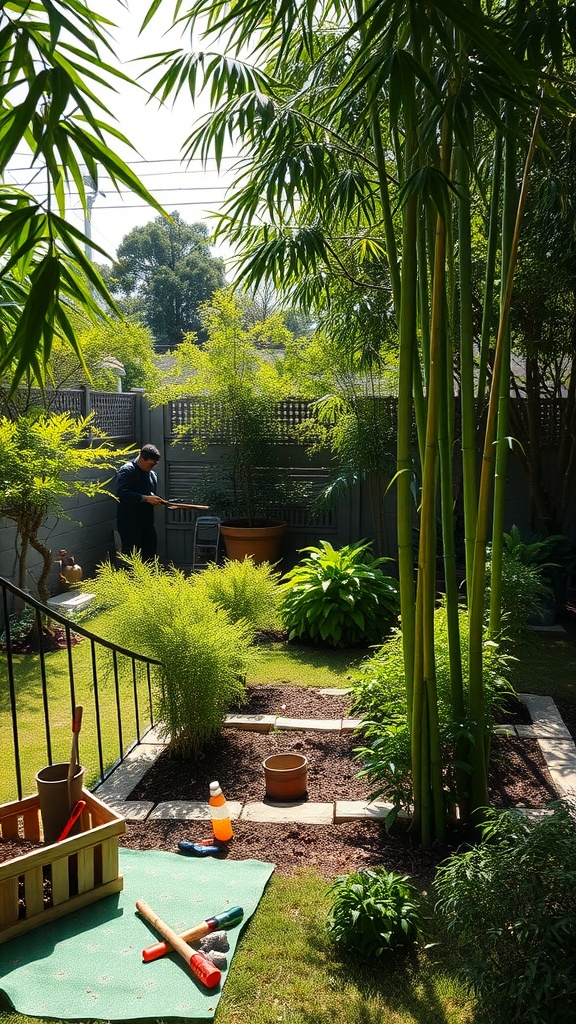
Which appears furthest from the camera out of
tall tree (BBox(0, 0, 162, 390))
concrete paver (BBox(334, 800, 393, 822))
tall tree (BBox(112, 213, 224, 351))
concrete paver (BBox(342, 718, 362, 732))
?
tall tree (BBox(112, 213, 224, 351))

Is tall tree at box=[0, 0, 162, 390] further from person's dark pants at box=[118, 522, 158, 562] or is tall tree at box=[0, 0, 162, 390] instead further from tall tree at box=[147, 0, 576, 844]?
person's dark pants at box=[118, 522, 158, 562]

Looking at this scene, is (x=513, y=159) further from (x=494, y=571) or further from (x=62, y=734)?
(x=62, y=734)

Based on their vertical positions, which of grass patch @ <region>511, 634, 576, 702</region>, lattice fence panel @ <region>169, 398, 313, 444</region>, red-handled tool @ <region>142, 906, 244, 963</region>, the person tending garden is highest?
lattice fence panel @ <region>169, 398, 313, 444</region>

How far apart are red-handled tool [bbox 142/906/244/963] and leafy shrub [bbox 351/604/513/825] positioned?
682 millimetres

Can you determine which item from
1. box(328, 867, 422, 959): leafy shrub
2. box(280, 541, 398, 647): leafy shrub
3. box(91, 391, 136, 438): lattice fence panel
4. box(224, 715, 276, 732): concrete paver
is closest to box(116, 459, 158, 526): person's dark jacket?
Result: box(91, 391, 136, 438): lattice fence panel

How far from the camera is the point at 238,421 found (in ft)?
26.1

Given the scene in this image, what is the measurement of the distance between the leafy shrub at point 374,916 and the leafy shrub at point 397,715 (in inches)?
19.5

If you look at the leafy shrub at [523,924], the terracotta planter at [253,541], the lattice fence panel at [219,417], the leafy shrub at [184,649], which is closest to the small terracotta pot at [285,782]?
the leafy shrub at [184,649]

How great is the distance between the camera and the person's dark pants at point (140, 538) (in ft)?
24.3

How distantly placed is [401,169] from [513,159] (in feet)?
1.27

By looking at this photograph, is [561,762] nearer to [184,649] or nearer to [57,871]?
[184,649]

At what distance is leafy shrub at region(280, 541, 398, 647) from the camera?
5.75 meters

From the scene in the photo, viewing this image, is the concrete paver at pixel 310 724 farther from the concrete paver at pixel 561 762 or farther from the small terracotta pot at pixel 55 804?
the small terracotta pot at pixel 55 804

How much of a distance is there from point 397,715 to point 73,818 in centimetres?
123
